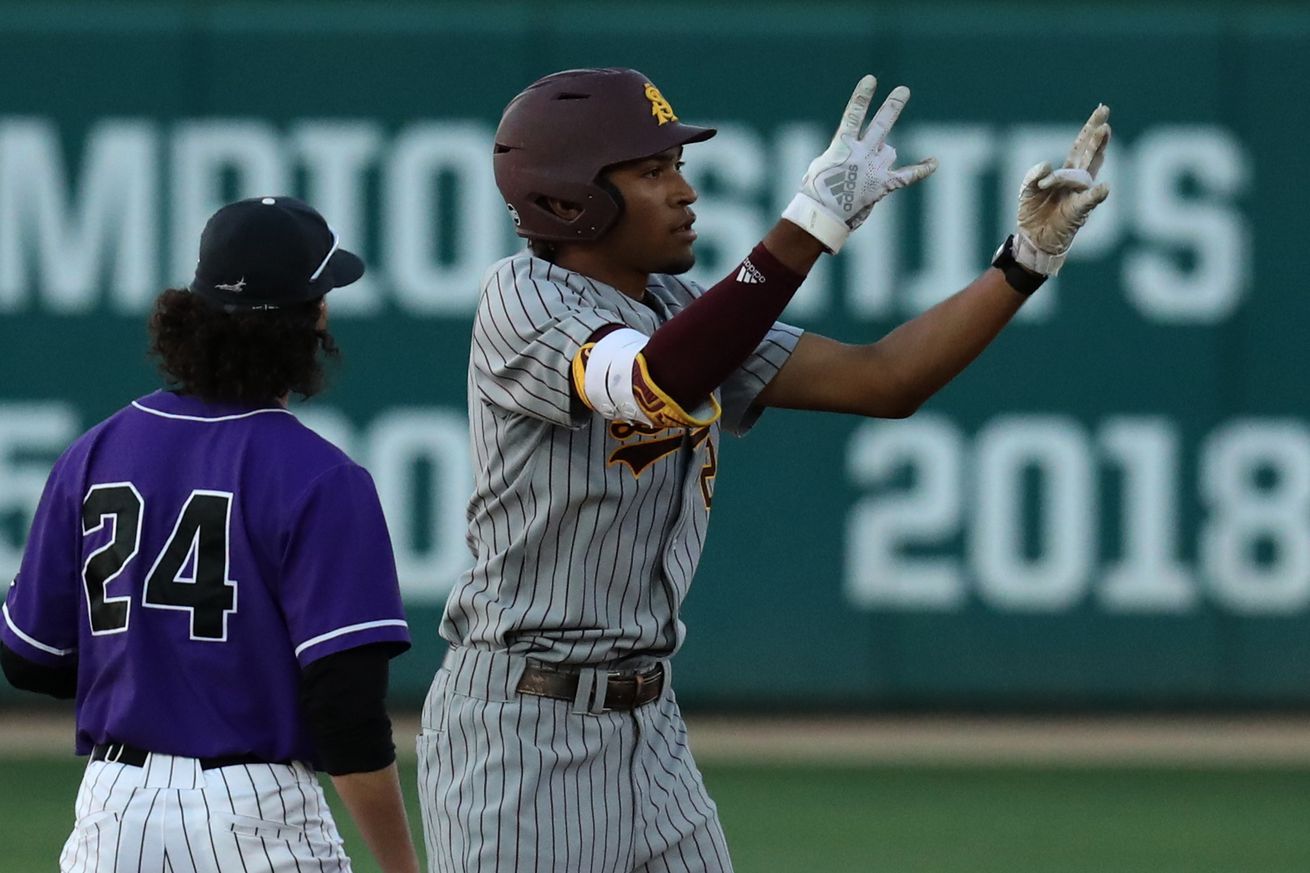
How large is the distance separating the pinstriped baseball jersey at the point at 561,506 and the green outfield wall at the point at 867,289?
503cm

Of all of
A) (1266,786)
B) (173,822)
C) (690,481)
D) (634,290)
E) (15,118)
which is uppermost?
(15,118)

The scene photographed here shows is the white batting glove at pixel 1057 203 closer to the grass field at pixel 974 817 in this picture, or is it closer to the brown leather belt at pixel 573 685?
the brown leather belt at pixel 573 685

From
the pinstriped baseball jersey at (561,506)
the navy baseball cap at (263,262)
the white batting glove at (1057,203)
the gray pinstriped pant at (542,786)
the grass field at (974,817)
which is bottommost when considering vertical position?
the grass field at (974,817)

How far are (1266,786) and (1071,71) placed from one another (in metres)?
2.86

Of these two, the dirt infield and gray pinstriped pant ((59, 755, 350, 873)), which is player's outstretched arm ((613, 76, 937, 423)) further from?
the dirt infield

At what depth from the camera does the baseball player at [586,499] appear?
356 cm

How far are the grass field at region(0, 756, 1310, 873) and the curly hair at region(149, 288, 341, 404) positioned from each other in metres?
3.37

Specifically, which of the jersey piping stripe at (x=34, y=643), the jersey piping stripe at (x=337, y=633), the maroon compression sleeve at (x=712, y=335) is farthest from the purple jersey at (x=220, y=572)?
the maroon compression sleeve at (x=712, y=335)

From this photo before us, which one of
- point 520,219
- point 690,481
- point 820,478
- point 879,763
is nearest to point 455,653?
point 690,481

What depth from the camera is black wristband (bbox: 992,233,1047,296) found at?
3596 mm

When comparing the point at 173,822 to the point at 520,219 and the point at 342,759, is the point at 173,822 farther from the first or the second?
the point at 520,219

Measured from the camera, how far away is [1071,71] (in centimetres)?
882

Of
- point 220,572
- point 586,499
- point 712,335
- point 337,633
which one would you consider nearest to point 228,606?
point 220,572

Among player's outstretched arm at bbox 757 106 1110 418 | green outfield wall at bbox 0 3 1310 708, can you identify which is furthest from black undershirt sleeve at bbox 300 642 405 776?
green outfield wall at bbox 0 3 1310 708
